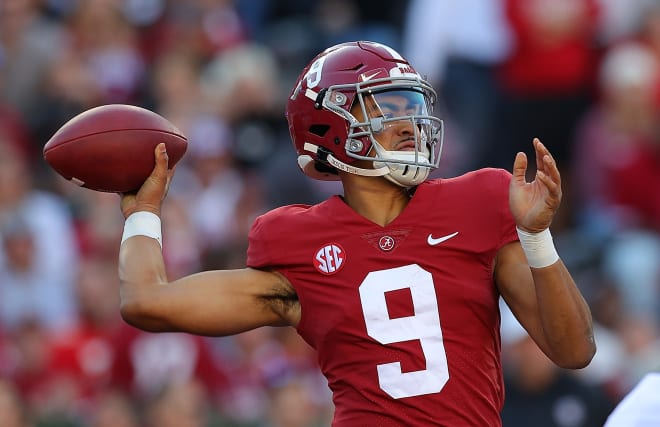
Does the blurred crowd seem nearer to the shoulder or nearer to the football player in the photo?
the football player

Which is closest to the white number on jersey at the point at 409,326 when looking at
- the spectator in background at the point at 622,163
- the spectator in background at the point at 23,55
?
the spectator in background at the point at 622,163

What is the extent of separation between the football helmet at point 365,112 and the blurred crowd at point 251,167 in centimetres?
296

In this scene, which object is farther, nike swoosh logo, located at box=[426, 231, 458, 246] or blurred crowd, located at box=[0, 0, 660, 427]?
blurred crowd, located at box=[0, 0, 660, 427]

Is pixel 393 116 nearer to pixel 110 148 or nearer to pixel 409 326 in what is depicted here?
pixel 409 326

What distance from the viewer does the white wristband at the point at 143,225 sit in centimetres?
390

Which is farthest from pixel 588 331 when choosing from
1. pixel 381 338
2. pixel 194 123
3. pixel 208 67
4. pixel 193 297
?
pixel 208 67

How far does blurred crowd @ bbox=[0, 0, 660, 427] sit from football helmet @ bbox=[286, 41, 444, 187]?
296 cm

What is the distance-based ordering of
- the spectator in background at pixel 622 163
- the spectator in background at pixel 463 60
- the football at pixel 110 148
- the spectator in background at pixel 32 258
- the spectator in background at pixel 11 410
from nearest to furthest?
the football at pixel 110 148
the spectator in background at pixel 11 410
the spectator in background at pixel 32 258
the spectator in background at pixel 622 163
the spectator in background at pixel 463 60

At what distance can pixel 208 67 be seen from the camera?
360 inches

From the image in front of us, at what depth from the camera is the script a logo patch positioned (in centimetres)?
372

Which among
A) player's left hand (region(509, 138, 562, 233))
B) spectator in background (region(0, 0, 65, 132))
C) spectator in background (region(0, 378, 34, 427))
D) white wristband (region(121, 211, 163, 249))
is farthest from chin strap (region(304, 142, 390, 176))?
spectator in background (region(0, 0, 65, 132))

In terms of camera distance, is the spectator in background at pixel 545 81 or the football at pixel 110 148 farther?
the spectator in background at pixel 545 81

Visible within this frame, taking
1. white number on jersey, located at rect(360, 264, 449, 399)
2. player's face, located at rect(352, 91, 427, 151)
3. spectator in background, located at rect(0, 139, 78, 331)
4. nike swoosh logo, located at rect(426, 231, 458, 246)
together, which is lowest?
spectator in background, located at rect(0, 139, 78, 331)

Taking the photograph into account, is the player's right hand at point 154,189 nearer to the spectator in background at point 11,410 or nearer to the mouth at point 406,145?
the mouth at point 406,145
